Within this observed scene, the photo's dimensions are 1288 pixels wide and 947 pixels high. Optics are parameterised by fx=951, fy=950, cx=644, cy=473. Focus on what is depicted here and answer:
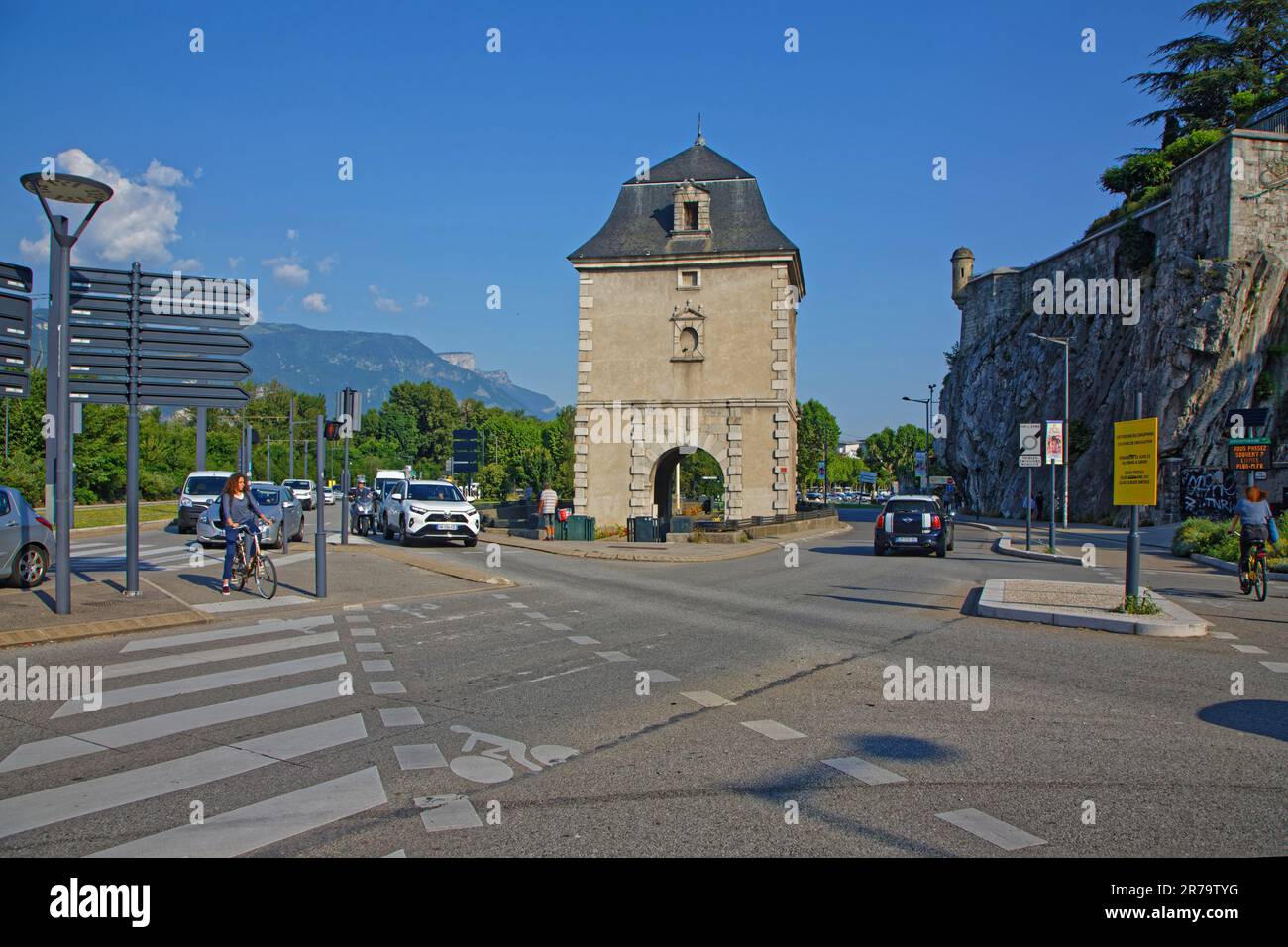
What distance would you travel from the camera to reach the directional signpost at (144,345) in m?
13.3

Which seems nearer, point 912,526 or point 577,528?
point 912,526

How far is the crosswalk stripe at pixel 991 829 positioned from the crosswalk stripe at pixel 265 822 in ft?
9.86

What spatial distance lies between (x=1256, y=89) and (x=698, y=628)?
6464 cm

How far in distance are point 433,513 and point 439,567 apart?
26.6ft

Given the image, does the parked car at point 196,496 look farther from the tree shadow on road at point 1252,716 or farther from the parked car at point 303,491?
the tree shadow on road at point 1252,716

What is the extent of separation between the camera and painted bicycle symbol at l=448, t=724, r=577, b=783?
5.63 m

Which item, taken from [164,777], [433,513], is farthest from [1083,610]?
[433,513]

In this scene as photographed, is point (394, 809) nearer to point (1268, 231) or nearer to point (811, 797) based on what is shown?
point (811, 797)

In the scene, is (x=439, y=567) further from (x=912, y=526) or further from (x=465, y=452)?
(x=465, y=452)

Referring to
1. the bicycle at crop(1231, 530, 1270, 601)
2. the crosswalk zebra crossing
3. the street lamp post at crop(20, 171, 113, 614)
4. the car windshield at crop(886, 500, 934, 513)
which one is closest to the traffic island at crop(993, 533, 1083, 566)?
the car windshield at crop(886, 500, 934, 513)

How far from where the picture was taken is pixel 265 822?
4766 millimetres

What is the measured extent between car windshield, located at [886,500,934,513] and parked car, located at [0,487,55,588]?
2035 cm

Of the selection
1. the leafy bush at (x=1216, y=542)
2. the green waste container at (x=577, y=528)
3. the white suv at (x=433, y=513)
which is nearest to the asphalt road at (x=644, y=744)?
the leafy bush at (x=1216, y=542)
